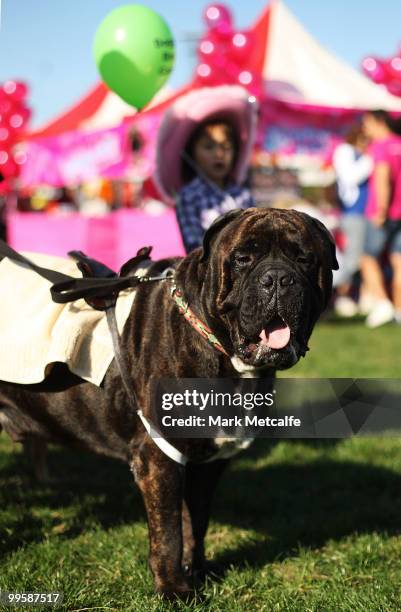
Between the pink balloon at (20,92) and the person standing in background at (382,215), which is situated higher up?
the pink balloon at (20,92)

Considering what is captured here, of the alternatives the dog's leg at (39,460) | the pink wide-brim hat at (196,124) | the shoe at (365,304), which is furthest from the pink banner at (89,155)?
the dog's leg at (39,460)

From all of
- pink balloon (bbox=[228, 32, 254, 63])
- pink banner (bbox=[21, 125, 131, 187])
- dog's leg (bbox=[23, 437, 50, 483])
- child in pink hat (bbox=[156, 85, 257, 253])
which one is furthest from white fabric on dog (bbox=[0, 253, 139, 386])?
pink banner (bbox=[21, 125, 131, 187])

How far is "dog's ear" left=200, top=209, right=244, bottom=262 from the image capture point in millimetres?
2365

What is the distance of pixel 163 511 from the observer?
2496mm

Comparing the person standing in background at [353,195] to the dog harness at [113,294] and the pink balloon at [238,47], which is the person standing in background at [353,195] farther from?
the dog harness at [113,294]

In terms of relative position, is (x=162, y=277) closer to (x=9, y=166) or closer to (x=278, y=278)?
(x=278, y=278)

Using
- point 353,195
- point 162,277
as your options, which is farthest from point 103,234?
point 162,277

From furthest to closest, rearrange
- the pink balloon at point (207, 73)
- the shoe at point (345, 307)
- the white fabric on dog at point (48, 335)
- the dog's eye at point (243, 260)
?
the shoe at point (345, 307) → the pink balloon at point (207, 73) → the white fabric on dog at point (48, 335) → the dog's eye at point (243, 260)

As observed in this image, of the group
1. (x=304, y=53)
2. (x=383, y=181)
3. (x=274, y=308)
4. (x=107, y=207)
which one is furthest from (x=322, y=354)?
(x=107, y=207)

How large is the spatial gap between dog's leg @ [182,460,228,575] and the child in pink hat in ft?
5.15

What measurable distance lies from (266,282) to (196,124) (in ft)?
7.78

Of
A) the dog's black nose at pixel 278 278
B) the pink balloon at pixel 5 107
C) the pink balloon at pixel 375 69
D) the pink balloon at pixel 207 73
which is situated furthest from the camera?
the pink balloon at pixel 5 107

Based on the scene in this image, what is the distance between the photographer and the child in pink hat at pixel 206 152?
420cm

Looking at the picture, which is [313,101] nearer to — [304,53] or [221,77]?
[304,53]
